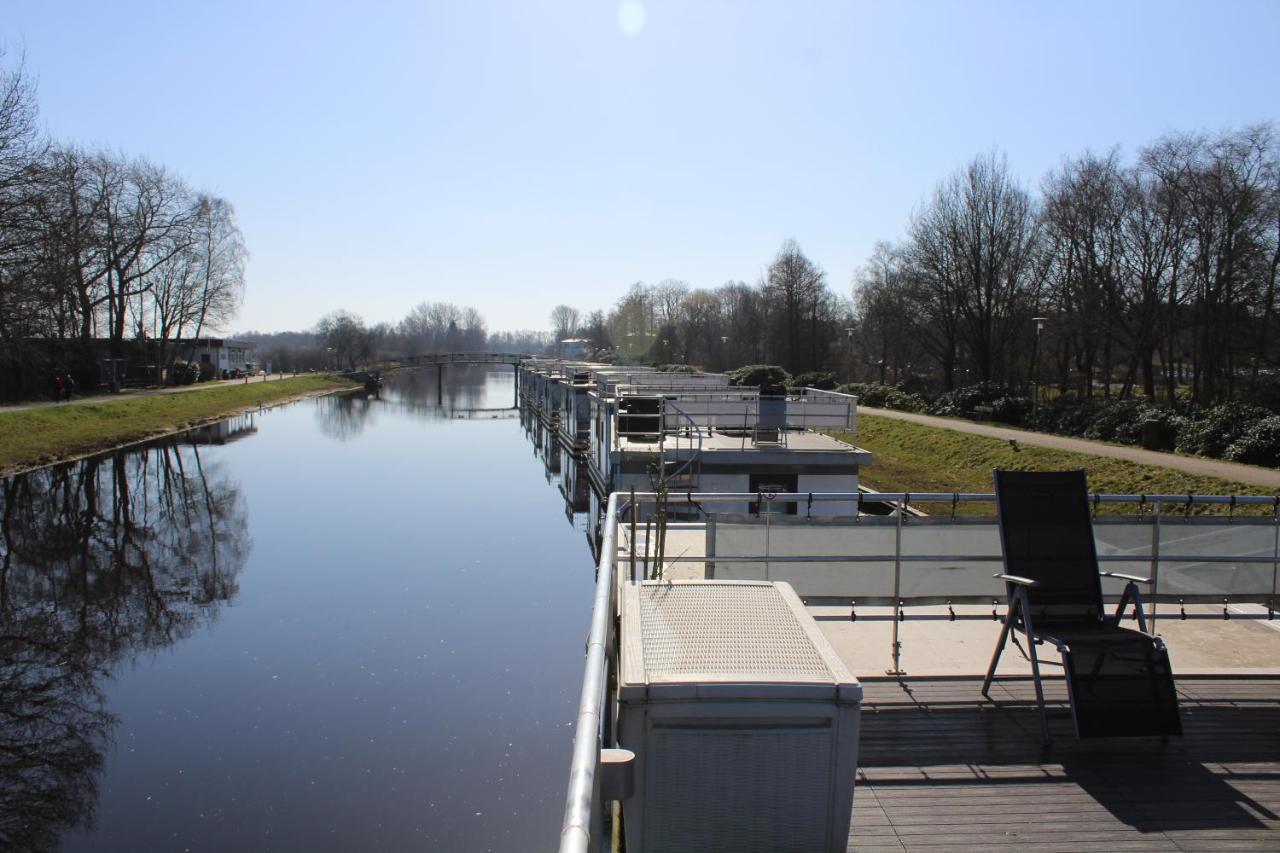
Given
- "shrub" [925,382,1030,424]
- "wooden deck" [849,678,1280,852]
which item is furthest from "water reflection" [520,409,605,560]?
"shrub" [925,382,1030,424]

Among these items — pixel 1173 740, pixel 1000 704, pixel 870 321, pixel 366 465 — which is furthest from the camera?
pixel 870 321

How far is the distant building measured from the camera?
69.6 metres

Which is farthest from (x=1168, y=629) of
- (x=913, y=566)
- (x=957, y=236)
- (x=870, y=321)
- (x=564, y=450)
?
(x=870, y=321)

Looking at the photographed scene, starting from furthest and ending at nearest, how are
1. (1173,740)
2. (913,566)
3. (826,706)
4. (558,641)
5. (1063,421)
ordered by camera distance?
(1063,421) < (558,641) < (913,566) < (1173,740) < (826,706)

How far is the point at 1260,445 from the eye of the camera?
1995cm

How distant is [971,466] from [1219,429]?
6072 millimetres

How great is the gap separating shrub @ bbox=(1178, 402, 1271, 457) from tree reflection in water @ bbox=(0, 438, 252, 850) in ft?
69.8

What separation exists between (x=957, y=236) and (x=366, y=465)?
27120 mm

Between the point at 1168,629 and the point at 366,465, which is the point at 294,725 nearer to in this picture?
the point at 1168,629

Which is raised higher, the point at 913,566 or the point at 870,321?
the point at 870,321

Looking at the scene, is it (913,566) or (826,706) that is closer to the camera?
(826,706)

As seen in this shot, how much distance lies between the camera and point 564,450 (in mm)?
40188

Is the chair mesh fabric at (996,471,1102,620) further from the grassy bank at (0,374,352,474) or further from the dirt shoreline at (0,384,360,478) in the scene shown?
the grassy bank at (0,374,352,474)

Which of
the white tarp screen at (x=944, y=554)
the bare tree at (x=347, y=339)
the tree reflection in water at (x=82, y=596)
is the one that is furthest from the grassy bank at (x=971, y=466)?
the bare tree at (x=347, y=339)
